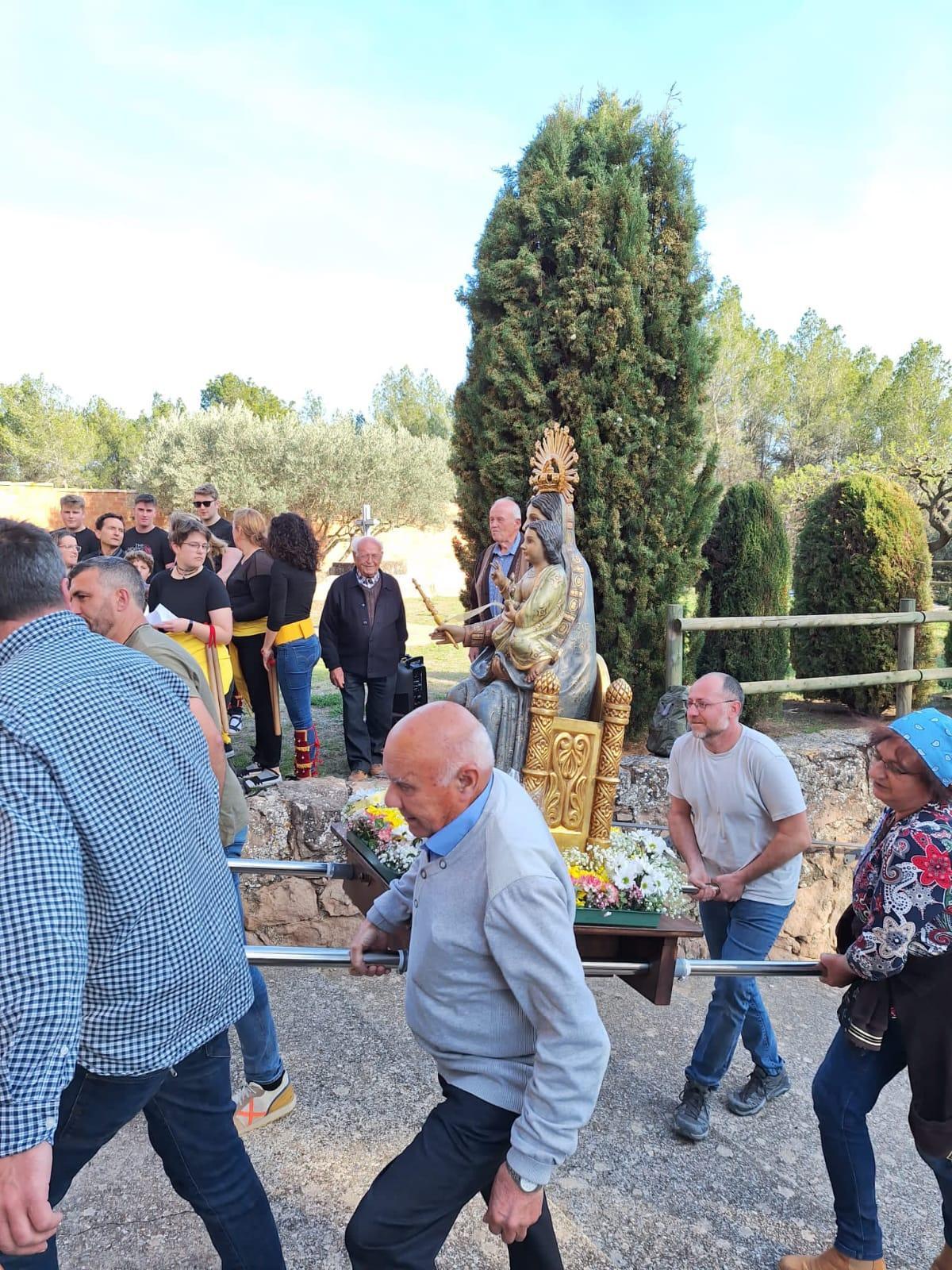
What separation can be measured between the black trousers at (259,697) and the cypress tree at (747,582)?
3900 mm

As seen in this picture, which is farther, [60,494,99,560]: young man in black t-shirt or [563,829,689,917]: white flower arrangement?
[60,494,99,560]: young man in black t-shirt

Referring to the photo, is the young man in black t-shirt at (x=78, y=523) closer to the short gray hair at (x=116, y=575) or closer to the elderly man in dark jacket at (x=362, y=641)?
the elderly man in dark jacket at (x=362, y=641)

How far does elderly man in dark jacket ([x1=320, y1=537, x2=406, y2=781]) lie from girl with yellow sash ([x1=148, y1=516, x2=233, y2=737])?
0.96 meters

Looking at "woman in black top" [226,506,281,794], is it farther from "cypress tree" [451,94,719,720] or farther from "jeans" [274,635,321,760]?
"cypress tree" [451,94,719,720]

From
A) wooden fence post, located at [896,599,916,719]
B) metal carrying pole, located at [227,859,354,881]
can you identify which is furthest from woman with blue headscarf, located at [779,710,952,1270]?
wooden fence post, located at [896,599,916,719]

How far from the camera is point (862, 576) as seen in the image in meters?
9.05

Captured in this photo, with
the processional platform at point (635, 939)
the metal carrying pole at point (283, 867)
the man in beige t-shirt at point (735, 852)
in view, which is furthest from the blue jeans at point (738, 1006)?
the metal carrying pole at point (283, 867)

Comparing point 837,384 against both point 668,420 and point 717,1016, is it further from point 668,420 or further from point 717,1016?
point 717,1016

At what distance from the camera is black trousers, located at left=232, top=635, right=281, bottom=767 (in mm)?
6141

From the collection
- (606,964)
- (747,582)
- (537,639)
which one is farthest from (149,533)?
(606,964)

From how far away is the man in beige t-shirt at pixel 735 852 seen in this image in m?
3.55

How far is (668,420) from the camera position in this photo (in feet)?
22.3

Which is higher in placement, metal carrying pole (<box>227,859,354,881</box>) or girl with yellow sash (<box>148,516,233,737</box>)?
girl with yellow sash (<box>148,516,233,737</box>)

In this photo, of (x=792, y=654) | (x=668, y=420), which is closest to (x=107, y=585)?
(x=668, y=420)
